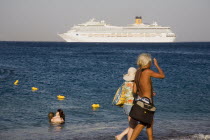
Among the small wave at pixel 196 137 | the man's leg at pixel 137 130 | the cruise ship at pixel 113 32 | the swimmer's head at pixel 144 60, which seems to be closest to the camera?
the swimmer's head at pixel 144 60

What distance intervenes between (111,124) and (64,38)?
13712cm

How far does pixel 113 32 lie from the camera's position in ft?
463

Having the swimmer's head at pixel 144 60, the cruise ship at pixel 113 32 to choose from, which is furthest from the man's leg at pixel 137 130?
the cruise ship at pixel 113 32

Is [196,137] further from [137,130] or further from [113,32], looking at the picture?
[113,32]

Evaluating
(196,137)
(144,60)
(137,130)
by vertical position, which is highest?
(144,60)

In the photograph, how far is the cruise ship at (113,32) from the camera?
463ft

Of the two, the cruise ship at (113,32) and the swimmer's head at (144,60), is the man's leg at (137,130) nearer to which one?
the swimmer's head at (144,60)

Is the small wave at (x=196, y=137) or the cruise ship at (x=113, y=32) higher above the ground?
the cruise ship at (x=113, y=32)

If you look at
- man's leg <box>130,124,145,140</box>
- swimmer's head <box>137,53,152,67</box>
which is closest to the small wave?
man's leg <box>130,124,145,140</box>

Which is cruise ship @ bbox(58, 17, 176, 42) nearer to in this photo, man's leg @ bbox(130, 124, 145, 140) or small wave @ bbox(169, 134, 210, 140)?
small wave @ bbox(169, 134, 210, 140)

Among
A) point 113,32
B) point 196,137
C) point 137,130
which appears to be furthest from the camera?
point 113,32

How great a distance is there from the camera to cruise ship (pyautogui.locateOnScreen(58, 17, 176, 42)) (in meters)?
141

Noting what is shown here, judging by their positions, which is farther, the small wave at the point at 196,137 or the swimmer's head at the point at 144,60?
the small wave at the point at 196,137

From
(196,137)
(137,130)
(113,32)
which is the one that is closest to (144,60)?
(137,130)
